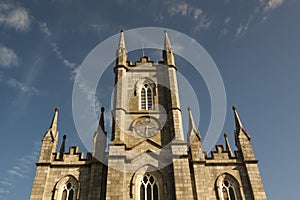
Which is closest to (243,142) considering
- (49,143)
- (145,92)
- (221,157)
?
(221,157)

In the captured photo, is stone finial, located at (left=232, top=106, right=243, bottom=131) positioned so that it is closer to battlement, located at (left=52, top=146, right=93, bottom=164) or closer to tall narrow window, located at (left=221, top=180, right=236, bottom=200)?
tall narrow window, located at (left=221, top=180, right=236, bottom=200)

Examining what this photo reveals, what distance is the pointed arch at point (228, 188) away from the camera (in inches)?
819

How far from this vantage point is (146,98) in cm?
2708

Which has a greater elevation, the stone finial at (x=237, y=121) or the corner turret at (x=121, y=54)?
the corner turret at (x=121, y=54)

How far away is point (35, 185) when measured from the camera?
68.6 ft

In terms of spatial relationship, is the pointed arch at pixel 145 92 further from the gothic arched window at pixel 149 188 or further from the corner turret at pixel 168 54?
the gothic arched window at pixel 149 188

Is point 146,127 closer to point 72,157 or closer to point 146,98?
point 146,98

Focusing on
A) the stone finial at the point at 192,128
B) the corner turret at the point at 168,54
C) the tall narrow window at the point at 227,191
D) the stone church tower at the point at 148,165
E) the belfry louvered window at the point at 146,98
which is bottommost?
the tall narrow window at the point at 227,191

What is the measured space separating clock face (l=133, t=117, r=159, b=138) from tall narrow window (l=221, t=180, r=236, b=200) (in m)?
6.99

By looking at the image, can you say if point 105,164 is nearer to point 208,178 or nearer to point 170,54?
point 208,178

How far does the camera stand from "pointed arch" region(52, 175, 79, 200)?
68.6ft

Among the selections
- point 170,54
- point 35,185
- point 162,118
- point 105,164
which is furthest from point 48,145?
point 170,54

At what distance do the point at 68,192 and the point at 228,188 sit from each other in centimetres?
1239

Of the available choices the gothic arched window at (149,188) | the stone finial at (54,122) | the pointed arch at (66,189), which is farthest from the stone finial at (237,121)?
the stone finial at (54,122)
